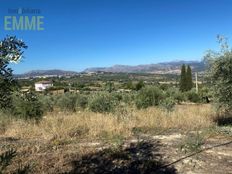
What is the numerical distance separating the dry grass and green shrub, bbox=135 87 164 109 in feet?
16.1

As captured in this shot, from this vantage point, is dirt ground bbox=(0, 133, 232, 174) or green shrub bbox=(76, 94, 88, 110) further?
green shrub bbox=(76, 94, 88, 110)

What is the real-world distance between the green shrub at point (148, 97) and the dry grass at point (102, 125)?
4905 mm

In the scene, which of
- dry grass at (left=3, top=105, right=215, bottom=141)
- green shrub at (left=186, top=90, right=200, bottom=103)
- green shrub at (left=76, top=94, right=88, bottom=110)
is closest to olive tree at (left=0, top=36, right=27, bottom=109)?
dry grass at (left=3, top=105, right=215, bottom=141)

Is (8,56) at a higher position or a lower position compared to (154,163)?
higher

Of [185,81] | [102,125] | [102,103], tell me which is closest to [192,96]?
[185,81]

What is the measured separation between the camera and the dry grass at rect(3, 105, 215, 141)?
931 centimetres

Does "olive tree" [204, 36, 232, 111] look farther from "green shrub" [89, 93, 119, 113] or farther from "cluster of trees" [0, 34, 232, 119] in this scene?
"green shrub" [89, 93, 119, 113]

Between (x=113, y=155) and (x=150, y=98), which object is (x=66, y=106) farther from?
(x=113, y=155)

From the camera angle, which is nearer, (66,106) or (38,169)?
(38,169)

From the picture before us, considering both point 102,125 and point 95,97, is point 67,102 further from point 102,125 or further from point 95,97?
point 102,125

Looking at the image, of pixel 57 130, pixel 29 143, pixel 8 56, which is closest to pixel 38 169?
pixel 29 143

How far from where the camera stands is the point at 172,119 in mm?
11070

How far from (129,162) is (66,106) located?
12.5 metres

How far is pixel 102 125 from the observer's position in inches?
398
